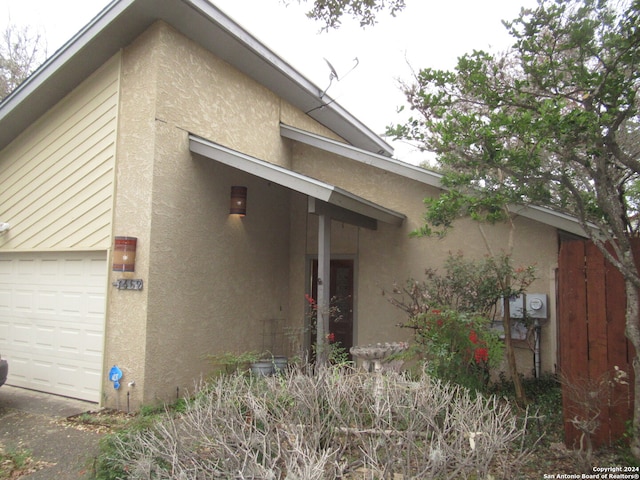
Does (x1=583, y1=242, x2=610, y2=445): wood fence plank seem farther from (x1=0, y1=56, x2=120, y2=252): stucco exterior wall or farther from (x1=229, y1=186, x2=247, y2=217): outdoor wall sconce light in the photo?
(x1=0, y1=56, x2=120, y2=252): stucco exterior wall

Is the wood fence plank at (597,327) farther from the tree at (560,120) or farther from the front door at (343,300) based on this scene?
the front door at (343,300)

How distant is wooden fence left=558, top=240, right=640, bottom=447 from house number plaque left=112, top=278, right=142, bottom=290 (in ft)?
16.9

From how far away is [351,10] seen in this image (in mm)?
6180

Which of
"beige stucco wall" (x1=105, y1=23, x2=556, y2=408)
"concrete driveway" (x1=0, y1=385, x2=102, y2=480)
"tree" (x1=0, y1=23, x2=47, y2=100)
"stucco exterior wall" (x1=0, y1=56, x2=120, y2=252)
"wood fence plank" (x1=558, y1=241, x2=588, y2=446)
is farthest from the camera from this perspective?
"tree" (x1=0, y1=23, x2=47, y2=100)

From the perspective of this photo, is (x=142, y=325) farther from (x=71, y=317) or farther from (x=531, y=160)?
(x=531, y=160)

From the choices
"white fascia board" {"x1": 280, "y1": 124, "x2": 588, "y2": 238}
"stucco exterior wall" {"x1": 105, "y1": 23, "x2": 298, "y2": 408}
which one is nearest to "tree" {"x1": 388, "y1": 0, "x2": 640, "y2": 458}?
"white fascia board" {"x1": 280, "y1": 124, "x2": 588, "y2": 238}

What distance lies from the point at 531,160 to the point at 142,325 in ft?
16.9

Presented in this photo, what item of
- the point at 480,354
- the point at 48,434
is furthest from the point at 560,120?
the point at 48,434

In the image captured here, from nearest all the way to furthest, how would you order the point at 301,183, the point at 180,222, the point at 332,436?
the point at 332,436 < the point at 301,183 < the point at 180,222

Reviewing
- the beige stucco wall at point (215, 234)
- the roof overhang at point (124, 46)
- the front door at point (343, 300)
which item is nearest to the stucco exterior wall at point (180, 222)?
the beige stucco wall at point (215, 234)

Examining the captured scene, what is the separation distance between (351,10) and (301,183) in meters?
2.42

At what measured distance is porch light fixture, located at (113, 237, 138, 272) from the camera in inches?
247

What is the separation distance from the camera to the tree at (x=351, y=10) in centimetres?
610

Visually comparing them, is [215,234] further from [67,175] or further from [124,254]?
[67,175]
